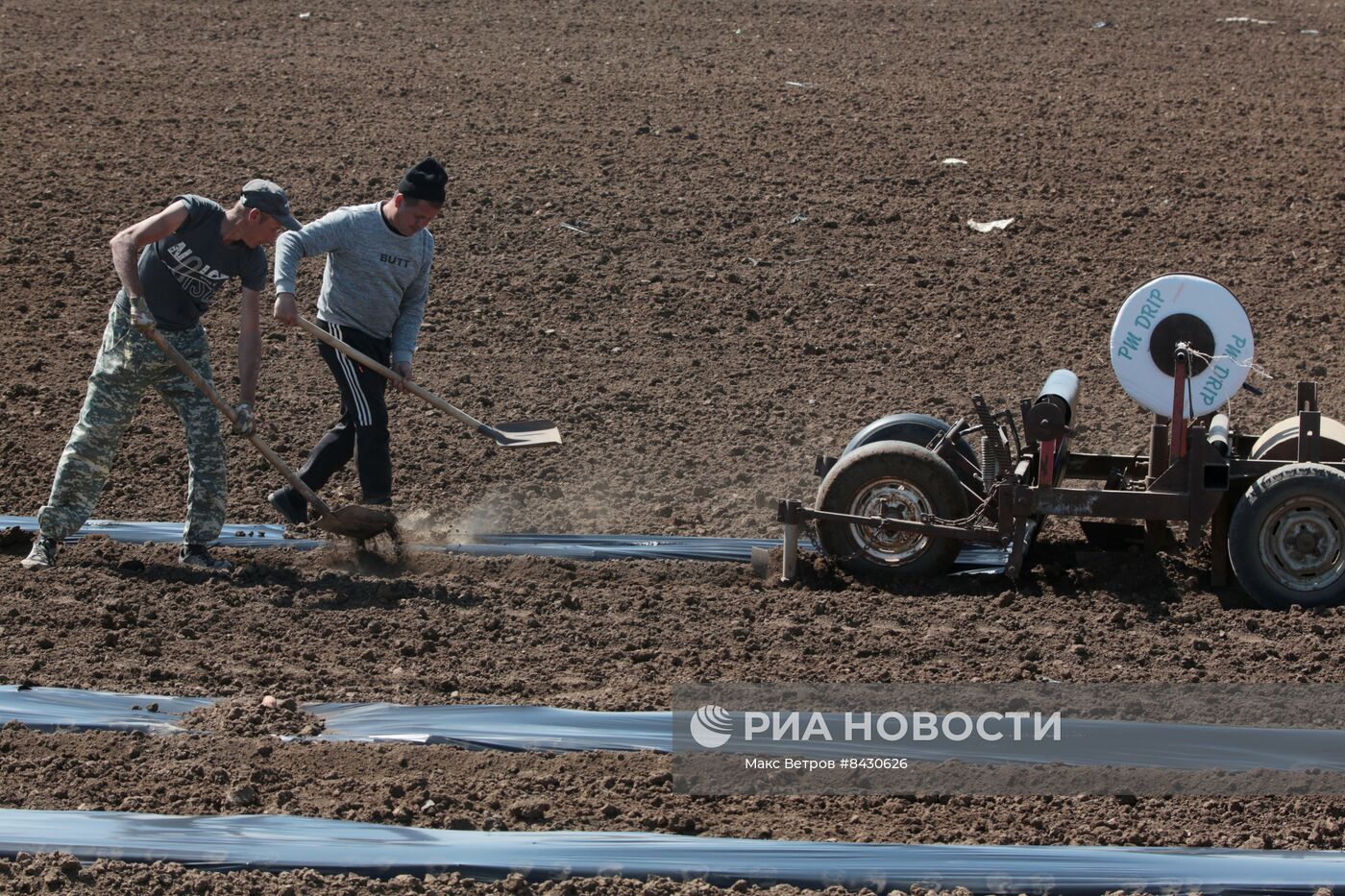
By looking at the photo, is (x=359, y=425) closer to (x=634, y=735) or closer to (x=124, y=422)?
(x=124, y=422)

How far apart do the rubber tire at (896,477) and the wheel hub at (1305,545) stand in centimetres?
133

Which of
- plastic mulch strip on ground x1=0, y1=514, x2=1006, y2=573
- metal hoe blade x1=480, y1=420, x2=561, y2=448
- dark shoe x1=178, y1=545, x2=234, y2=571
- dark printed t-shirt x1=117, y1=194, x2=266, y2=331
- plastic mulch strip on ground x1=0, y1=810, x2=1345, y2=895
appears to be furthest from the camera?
metal hoe blade x1=480, y1=420, x2=561, y2=448

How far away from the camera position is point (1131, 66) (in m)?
16.7

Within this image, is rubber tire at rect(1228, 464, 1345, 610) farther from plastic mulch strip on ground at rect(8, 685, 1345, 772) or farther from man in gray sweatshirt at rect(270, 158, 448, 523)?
man in gray sweatshirt at rect(270, 158, 448, 523)

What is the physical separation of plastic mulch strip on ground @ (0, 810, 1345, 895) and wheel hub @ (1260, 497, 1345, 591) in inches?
88.3

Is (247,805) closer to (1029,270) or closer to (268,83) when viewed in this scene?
(1029,270)

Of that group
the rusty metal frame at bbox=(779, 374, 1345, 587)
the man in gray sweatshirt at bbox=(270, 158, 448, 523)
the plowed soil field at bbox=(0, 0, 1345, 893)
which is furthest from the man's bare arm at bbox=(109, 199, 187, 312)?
the rusty metal frame at bbox=(779, 374, 1345, 587)

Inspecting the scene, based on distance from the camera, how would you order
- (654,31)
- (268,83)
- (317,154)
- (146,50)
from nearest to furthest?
(317,154) < (268,83) < (146,50) < (654,31)

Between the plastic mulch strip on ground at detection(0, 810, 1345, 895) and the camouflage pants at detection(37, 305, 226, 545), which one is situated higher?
the camouflage pants at detection(37, 305, 226, 545)

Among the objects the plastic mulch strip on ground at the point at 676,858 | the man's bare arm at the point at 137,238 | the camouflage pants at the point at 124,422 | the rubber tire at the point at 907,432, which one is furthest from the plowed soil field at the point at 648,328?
the man's bare arm at the point at 137,238

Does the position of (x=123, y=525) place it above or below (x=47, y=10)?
below

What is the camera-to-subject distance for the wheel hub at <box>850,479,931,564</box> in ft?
22.4

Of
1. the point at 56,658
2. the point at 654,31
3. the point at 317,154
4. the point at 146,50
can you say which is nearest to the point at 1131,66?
the point at 654,31

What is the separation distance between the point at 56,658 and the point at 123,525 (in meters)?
1.72
